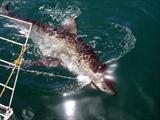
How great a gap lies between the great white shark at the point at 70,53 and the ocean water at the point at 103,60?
21 cm

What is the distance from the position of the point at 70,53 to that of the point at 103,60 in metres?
1.00

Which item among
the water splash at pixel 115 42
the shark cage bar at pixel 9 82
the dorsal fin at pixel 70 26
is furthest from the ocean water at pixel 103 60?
the dorsal fin at pixel 70 26

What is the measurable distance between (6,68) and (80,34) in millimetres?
2486

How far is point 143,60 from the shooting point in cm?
1014

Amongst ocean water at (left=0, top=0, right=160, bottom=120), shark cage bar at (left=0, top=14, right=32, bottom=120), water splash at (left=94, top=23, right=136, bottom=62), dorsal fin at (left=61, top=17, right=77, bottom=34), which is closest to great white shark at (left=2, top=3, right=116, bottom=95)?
dorsal fin at (left=61, top=17, right=77, bottom=34)

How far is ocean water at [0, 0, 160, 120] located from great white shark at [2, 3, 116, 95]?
0.21 meters

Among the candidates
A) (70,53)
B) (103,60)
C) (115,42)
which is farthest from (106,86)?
(115,42)

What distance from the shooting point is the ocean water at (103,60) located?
8805mm

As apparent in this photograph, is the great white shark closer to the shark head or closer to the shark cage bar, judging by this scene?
the shark head

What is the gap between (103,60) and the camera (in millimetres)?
10219

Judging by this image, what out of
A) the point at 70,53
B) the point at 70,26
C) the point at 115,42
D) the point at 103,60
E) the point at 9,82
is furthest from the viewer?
the point at 70,26

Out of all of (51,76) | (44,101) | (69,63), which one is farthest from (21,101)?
(69,63)

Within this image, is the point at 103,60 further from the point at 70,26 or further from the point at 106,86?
the point at 70,26

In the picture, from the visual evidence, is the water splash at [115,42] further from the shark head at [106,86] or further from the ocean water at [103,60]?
the shark head at [106,86]
